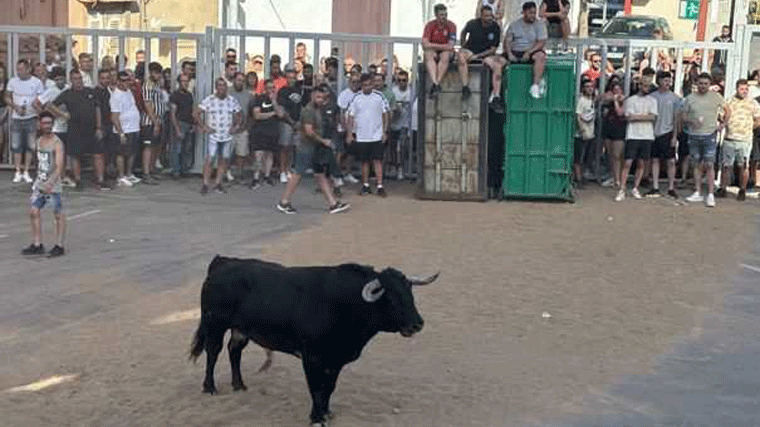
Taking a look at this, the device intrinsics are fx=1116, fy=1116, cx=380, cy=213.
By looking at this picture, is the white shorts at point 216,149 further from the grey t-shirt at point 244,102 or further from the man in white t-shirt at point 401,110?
the man in white t-shirt at point 401,110

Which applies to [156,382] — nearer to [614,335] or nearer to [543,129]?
[614,335]

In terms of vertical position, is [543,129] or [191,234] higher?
[543,129]

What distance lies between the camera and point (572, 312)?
10266 mm

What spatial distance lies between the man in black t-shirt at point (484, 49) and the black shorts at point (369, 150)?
158 centimetres

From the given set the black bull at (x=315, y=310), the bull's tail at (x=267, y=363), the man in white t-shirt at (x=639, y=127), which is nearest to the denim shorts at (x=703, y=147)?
the man in white t-shirt at (x=639, y=127)

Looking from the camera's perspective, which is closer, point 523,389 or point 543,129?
point 523,389

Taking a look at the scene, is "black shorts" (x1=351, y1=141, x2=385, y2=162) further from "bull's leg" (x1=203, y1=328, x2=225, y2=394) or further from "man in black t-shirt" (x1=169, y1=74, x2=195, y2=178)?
"bull's leg" (x1=203, y1=328, x2=225, y2=394)

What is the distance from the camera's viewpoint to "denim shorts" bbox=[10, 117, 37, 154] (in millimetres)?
18594

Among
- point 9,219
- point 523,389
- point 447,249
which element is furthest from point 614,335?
point 9,219

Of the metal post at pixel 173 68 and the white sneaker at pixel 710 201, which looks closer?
the white sneaker at pixel 710 201

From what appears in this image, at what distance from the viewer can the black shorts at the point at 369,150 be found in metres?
17.3

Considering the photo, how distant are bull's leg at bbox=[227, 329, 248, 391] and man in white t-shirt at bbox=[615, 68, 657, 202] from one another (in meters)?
10.4

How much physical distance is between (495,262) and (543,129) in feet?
16.5

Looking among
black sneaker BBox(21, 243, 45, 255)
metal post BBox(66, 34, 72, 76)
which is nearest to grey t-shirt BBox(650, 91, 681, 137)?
black sneaker BBox(21, 243, 45, 255)
